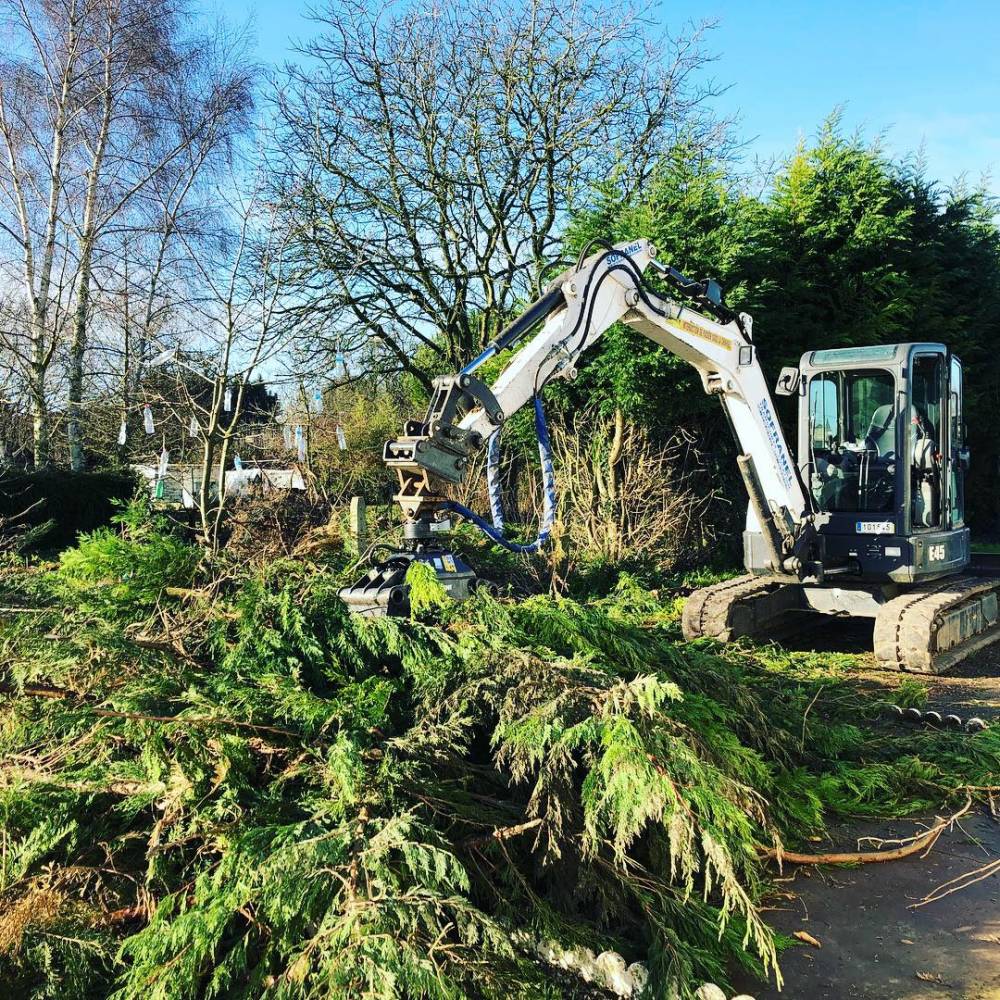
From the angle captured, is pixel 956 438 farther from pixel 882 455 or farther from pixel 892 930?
pixel 892 930

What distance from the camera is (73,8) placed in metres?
15.2

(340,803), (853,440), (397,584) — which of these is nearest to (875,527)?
(853,440)

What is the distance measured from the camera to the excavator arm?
4.64m

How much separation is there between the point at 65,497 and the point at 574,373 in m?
10.4

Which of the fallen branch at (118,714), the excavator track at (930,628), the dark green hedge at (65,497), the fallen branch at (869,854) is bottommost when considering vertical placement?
the fallen branch at (869,854)

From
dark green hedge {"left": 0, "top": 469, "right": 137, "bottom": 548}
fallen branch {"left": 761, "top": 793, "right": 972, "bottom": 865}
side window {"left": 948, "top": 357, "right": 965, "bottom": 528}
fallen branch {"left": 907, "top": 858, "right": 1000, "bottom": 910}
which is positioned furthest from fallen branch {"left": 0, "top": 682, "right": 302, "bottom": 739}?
dark green hedge {"left": 0, "top": 469, "right": 137, "bottom": 548}

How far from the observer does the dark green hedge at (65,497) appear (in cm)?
1278

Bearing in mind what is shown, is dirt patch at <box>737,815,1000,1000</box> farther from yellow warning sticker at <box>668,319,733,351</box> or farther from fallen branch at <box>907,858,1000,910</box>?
yellow warning sticker at <box>668,319,733,351</box>

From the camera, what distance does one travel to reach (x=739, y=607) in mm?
7832

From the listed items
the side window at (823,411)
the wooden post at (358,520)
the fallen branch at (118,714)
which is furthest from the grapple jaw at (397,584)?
the side window at (823,411)

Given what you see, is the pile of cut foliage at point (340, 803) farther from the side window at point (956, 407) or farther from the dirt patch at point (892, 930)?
the side window at point (956, 407)

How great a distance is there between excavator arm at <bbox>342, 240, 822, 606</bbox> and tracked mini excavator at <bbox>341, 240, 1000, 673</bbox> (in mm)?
16

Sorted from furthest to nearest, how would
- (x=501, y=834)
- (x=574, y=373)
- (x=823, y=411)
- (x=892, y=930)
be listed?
(x=823, y=411) → (x=574, y=373) → (x=892, y=930) → (x=501, y=834)

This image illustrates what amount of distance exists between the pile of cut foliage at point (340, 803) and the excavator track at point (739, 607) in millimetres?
3909
